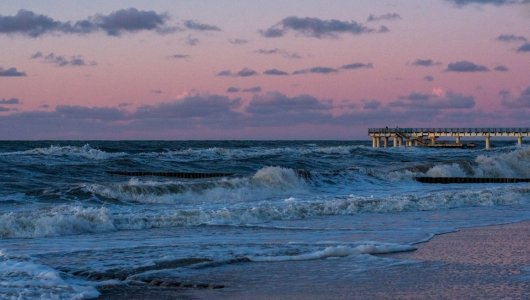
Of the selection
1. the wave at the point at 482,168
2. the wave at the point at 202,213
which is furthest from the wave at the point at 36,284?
the wave at the point at 482,168

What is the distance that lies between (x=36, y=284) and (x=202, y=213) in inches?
372

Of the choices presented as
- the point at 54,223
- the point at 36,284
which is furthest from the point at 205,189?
the point at 36,284

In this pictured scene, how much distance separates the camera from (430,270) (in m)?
12.2

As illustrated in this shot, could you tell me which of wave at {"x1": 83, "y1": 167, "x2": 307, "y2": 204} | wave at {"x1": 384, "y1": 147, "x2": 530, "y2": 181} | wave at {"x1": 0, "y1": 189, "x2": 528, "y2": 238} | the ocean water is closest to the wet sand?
the ocean water

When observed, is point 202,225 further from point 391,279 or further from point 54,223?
point 391,279

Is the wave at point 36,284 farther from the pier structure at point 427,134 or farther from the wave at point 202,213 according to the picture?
the pier structure at point 427,134

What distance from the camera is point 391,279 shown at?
11.5 m

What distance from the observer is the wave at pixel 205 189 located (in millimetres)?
26141

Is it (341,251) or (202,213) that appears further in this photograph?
(202,213)

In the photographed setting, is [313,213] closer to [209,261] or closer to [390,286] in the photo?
[209,261]

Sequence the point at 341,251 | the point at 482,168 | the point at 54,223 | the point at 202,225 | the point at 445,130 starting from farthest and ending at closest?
the point at 445,130 < the point at 482,168 < the point at 202,225 < the point at 54,223 < the point at 341,251

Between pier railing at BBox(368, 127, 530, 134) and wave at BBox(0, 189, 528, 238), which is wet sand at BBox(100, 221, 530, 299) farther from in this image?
pier railing at BBox(368, 127, 530, 134)

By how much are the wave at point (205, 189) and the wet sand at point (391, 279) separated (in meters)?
13.3

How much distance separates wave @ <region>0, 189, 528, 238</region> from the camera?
17.6m
